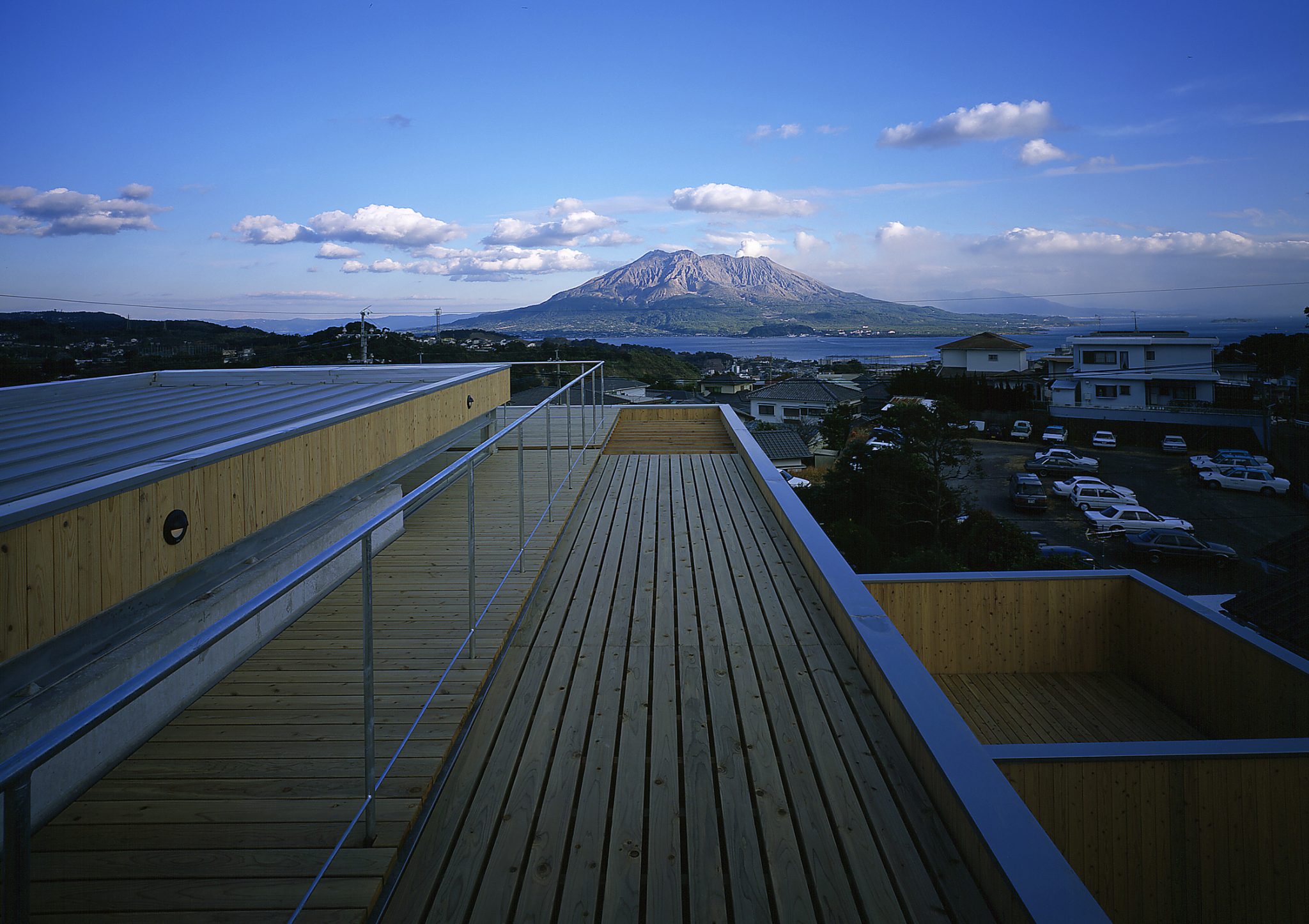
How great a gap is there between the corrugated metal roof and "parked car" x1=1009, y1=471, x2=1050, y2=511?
61.4 ft

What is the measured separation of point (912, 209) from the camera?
4456 cm

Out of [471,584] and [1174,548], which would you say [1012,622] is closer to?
[471,584]

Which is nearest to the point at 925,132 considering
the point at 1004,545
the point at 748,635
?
the point at 1004,545

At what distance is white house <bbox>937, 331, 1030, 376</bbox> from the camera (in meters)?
48.0

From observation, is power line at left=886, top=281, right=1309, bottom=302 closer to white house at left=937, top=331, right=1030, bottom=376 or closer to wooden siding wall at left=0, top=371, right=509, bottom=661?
white house at left=937, top=331, right=1030, bottom=376

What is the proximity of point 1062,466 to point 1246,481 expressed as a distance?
5478 millimetres

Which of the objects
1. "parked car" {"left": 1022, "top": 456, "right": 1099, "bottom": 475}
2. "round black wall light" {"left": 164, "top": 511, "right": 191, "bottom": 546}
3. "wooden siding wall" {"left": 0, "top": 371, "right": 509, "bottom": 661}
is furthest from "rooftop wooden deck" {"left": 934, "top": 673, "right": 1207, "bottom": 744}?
"parked car" {"left": 1022, "top": 456, "right": 1099, "bottom": 475}

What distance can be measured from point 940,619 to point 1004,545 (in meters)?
9.77

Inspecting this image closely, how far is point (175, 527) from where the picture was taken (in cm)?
266

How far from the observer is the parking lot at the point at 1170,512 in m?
17.6

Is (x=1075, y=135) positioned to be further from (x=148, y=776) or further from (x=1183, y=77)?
(x=148, y=776)

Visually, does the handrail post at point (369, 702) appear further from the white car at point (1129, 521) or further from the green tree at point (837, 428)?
the green tree at point (837, 428)

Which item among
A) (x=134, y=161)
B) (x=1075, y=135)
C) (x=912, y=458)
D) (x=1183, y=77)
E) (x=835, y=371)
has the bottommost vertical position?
(x=912, y=458)

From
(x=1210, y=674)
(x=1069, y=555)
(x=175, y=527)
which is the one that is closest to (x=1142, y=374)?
(x=1069, y=555)
